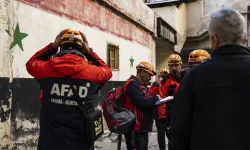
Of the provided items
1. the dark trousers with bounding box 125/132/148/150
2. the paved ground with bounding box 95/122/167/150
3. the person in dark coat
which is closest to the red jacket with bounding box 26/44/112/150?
the person in dark coat

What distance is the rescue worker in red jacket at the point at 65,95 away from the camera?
2488 mm

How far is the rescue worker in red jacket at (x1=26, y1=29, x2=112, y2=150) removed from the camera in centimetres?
249

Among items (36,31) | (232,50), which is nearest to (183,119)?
(232,50)

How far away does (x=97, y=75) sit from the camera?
261 centimetres

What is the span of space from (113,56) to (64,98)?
728cm

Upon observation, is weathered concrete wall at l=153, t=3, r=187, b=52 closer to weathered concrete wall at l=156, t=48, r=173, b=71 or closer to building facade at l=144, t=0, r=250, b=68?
building facade at l=144, t=0, r=250, b=68

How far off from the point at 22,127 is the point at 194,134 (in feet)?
14.2

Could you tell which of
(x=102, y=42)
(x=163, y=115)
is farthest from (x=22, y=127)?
(x=102, y=42)

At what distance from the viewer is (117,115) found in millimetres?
3879

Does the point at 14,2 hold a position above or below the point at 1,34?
above

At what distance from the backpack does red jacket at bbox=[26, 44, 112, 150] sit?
1285 millimetres

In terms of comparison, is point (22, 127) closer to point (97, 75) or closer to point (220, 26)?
point (97, 75)

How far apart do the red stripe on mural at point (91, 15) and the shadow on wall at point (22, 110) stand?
1.53m

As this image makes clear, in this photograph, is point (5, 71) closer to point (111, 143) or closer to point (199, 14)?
point (111, 143)
